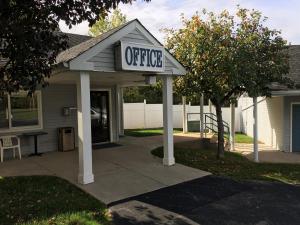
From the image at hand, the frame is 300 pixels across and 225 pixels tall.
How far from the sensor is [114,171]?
8242 millimetres

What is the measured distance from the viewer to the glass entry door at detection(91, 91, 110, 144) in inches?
497

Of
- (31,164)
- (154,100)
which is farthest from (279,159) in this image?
(154,100)

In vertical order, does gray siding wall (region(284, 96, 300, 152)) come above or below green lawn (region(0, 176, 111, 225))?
above

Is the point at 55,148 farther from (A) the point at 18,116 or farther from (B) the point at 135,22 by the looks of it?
(B) the point at 135,22

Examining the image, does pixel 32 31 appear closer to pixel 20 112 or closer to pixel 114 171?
pixel 114 171

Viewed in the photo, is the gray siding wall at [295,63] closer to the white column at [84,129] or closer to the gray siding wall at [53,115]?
the gray siding wall at [53,115]

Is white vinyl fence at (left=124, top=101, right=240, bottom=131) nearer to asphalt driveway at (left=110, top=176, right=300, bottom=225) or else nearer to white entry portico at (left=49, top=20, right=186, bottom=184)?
white entry portico at (left=49, top=20, right=186, bottom=184)

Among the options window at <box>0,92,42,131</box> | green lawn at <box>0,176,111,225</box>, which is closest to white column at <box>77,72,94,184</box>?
green lawn at <box>0,176,111,225</box>

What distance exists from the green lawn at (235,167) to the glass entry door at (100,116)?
283 centimetres

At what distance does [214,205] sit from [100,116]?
775 centimetres

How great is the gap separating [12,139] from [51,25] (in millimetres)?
6467

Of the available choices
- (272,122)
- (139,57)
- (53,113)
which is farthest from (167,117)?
(272,122)

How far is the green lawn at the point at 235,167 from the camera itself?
334 inches

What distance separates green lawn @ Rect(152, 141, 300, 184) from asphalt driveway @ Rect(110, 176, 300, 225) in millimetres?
843
